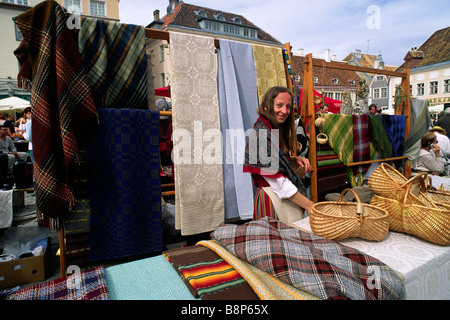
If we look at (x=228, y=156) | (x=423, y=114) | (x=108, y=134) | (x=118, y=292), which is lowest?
(x=118, y=292)

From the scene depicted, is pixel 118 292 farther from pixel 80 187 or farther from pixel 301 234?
pixel 80 187

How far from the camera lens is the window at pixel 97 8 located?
16703 millimetres

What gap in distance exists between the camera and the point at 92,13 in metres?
16.8

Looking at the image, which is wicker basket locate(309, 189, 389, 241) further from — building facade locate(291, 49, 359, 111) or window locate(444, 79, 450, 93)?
window locate(444, 79, 450, 93)

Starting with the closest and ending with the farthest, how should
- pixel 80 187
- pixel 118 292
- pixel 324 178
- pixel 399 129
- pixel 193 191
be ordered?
pixel 118 292
pixel 80 187
pixel 193 191
pixel 324 178
pixel 399 129

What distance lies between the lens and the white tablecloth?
1012 mm

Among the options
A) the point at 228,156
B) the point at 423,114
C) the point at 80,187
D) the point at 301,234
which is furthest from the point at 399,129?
the point at 80,187

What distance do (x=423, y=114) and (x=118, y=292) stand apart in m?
4.46

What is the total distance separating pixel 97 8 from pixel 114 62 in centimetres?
1857

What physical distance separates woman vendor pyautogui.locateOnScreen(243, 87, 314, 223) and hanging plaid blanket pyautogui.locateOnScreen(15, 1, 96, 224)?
109 centimetres

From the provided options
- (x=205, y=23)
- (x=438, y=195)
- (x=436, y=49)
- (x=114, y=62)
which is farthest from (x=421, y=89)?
(x=114, y=62)

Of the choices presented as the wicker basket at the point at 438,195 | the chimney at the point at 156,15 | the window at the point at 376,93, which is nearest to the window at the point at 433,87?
the window at the point at 376,93

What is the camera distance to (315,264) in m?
0.89

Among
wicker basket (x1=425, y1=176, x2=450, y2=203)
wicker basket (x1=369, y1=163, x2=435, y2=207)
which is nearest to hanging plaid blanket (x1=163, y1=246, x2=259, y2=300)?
wicker basket (x1=369, y1=163, x2=435, y2=207)
